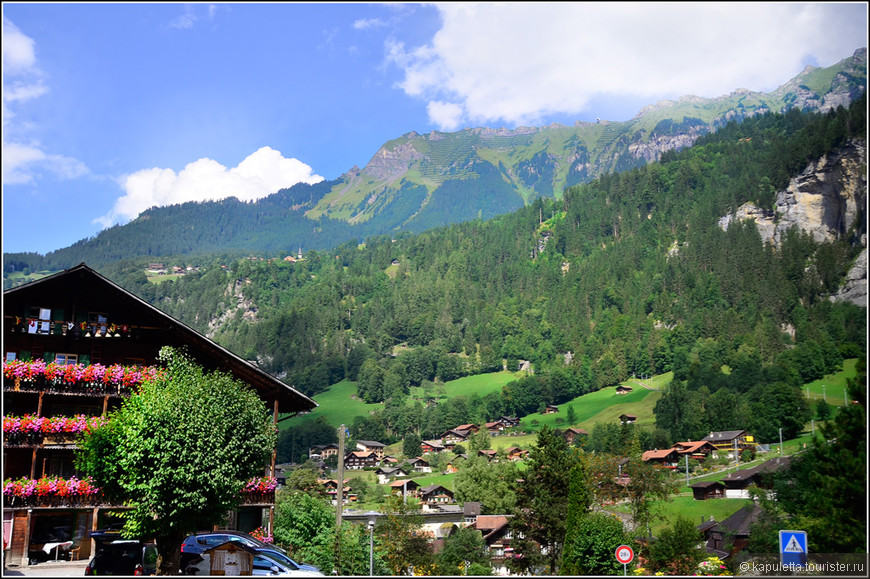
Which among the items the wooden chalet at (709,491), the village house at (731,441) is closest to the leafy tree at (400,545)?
the wooden chalet at (709,491)

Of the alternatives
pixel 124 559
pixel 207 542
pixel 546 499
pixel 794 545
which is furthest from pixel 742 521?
pixel 124 559

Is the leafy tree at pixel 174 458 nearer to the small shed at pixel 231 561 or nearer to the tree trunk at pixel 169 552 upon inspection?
the tree trunk at pixel 169 552

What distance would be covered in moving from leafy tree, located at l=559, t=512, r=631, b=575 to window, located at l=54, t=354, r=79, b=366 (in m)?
31.2

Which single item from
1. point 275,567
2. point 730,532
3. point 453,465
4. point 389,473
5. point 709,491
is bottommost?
point 389,473

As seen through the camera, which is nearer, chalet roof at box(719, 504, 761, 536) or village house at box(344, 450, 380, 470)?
chalet roof at box(719, 504, 761, 536)

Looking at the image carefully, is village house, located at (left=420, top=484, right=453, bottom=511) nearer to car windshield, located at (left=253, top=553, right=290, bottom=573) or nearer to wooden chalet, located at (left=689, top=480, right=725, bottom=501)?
wooden chalet, located at (left=689, top=480, right=725, bottom=501)

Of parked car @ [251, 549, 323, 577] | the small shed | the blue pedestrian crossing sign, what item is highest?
the blue pedestrian crossing sign

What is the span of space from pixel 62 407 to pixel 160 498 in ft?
42.8

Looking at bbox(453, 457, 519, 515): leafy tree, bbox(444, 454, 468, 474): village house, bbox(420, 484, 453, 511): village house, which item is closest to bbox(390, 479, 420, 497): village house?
bbox(420, 484, 453, 511): village house

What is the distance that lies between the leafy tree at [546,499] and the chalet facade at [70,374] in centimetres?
2999

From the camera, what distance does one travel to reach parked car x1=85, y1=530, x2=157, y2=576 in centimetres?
2538

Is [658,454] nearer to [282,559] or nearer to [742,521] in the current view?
[742,521]

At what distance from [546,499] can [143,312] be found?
37.9 meters

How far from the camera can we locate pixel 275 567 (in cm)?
2489
